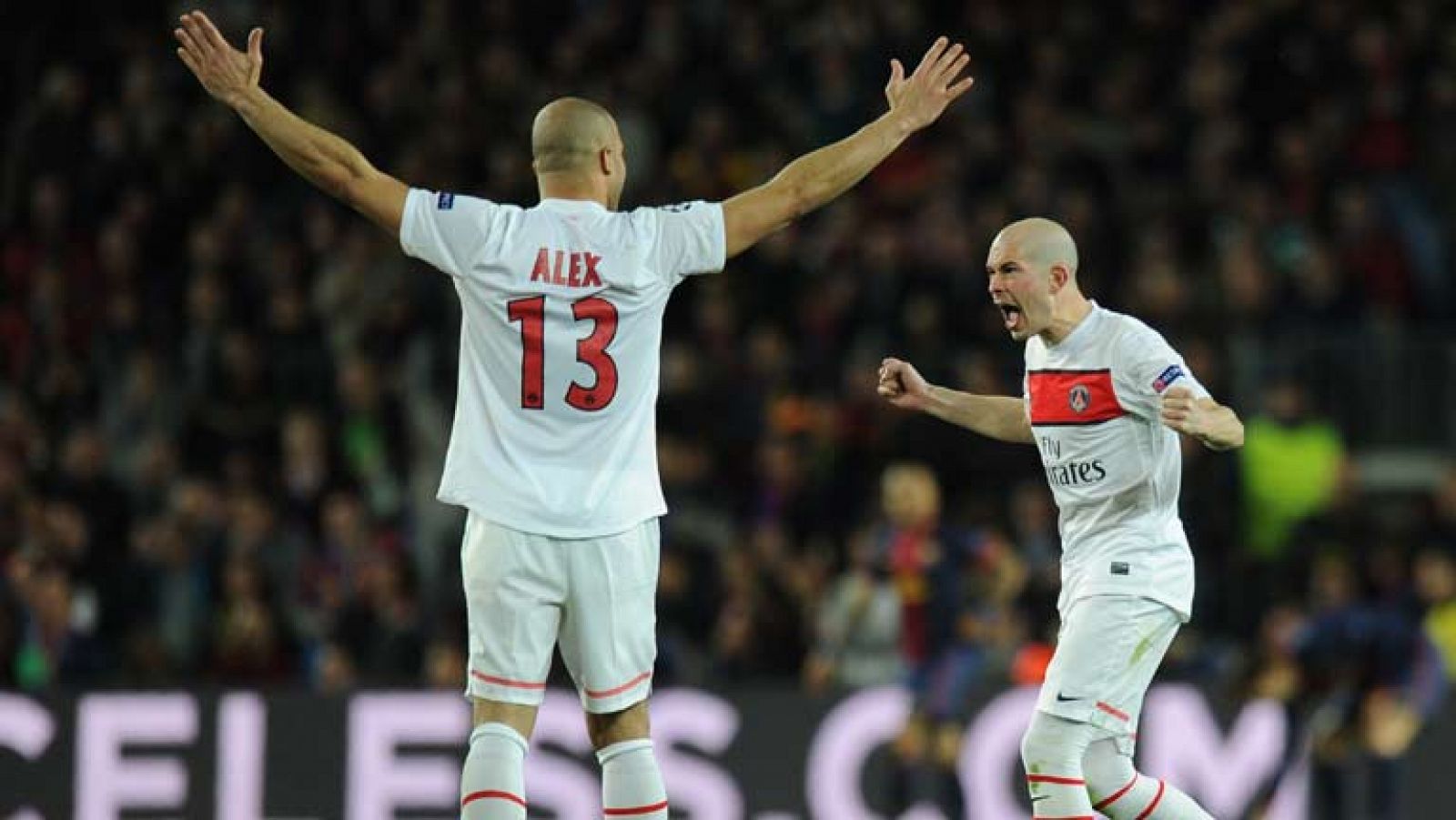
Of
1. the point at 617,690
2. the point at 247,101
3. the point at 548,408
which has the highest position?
the point at 247,101

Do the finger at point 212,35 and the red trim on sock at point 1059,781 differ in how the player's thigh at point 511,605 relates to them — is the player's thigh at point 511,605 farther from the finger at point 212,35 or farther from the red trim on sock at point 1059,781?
the red trim on sock at point 1059,781

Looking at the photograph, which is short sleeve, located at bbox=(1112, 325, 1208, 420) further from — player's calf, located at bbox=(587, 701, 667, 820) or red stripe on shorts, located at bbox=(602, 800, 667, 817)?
red stripe on shorts, located at bbox=(602, 800, 667, 817)

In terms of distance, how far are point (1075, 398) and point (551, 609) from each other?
174 cm

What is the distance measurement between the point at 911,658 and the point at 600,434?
532 centimetres

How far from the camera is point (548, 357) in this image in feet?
23.2

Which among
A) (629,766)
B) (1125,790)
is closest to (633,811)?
(629,766)

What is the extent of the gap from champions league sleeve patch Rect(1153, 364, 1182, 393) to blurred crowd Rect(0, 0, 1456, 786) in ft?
14.9

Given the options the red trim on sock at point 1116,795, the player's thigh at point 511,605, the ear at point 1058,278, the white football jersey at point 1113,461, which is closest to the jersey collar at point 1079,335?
the white football jersey at point 1113,461

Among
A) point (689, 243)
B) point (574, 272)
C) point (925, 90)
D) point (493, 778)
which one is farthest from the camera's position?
point (925, 90)

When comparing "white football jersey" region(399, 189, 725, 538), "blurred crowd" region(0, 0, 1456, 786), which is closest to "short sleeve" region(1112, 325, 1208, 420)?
"white football jersey" region(399, 189, 725, 538)

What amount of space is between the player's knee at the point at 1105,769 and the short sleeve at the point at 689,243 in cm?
187

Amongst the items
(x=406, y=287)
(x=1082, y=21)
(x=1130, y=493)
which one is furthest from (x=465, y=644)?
(x=1082, y=21)

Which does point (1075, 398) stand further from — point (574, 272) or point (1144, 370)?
point (574, 272)

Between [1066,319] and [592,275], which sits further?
[1066,319]
